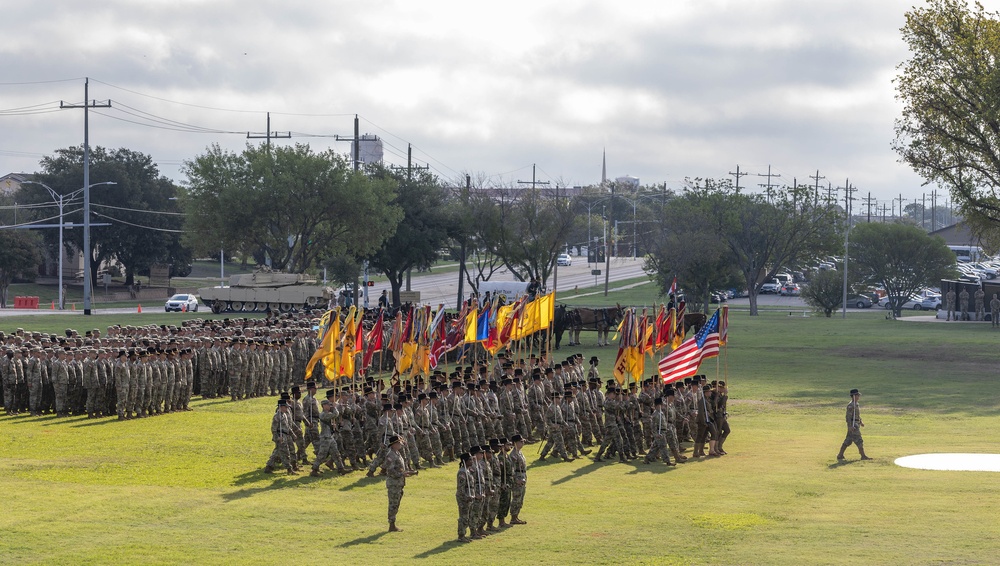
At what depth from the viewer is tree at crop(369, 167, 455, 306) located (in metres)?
66.4

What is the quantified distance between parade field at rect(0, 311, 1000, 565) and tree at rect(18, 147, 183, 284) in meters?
60.9

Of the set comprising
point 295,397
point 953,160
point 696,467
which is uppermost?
point 953,160

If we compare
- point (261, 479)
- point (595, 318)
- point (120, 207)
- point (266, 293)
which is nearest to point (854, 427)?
point (261, 479)

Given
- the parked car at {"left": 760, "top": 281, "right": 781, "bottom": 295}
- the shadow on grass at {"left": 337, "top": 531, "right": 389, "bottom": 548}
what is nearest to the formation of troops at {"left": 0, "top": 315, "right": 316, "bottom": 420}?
the shadow on grass at {"left": 337, "top": 531, "right": 389, "bottom": 548}

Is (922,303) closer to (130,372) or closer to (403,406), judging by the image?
(130,372)

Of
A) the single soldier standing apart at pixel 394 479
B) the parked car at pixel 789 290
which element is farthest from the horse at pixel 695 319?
the parked car at pixel 789 290

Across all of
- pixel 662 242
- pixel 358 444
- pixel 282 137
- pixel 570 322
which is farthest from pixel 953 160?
pixel 282 137

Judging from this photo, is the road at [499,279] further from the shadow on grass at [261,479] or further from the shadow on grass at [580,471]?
the shadow on grass at [261,479]

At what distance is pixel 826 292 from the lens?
7494 cm

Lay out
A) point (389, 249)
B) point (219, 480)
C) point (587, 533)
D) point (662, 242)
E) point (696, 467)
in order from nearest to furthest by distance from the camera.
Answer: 1. point (587, 533)
2. point (219, 480)
3. point (696, 467)
4. point (389, 249)
5. point (662, 242)

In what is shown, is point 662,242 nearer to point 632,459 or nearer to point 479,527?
point 632,459

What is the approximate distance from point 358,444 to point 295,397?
137cm

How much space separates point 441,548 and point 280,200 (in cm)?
4699

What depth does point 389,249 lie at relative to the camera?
66562 mm
